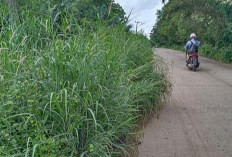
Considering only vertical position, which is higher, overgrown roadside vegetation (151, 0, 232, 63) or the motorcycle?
overgrown roadside vegetation (151, 0, 232, 63)

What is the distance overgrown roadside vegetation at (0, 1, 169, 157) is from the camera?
2.25 meters

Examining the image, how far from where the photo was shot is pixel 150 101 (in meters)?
4.69

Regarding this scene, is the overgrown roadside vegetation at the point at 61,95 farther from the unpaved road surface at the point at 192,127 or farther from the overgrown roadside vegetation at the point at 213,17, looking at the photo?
the overgrown roadside vegetation at the point at 213,17

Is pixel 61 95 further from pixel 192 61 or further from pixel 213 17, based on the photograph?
pixel 213 17

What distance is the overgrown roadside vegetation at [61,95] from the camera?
225cm

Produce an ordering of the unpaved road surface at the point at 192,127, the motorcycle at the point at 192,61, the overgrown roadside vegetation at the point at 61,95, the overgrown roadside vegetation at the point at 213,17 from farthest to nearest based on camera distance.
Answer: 1. the overgrown roadside vegetation at the point at 213,17
2. the motorcycle at the point at 192,61
3. the unpaved road surface at the point at 192,127
4. the overgrown roadside vegetation at the point at 61,95

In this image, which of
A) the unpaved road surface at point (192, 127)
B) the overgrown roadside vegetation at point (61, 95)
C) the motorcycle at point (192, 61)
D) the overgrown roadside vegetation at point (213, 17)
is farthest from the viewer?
the overgrown roadside vegetation at point (213, 17)

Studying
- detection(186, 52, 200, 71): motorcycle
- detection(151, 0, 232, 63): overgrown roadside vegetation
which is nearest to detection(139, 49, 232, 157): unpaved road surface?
detection(186, 52, 200, 71): motorcycle

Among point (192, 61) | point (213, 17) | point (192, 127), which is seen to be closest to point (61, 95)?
point (192, 127)

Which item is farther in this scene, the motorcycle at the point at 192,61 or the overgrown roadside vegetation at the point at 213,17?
the overgrown roadside vegetation at the point at 213,17

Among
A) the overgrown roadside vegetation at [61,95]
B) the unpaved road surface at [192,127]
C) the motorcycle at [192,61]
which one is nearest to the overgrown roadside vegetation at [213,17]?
the motorcycle at [192,61]

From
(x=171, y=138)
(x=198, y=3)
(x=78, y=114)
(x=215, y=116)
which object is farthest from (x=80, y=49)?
(x=198, y=3)

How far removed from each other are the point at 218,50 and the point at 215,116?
1428 centimetres

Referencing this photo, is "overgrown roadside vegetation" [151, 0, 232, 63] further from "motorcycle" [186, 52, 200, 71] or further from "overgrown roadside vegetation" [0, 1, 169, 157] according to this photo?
"overgrown roadside vegetation" [0, 1, 169, 157]
